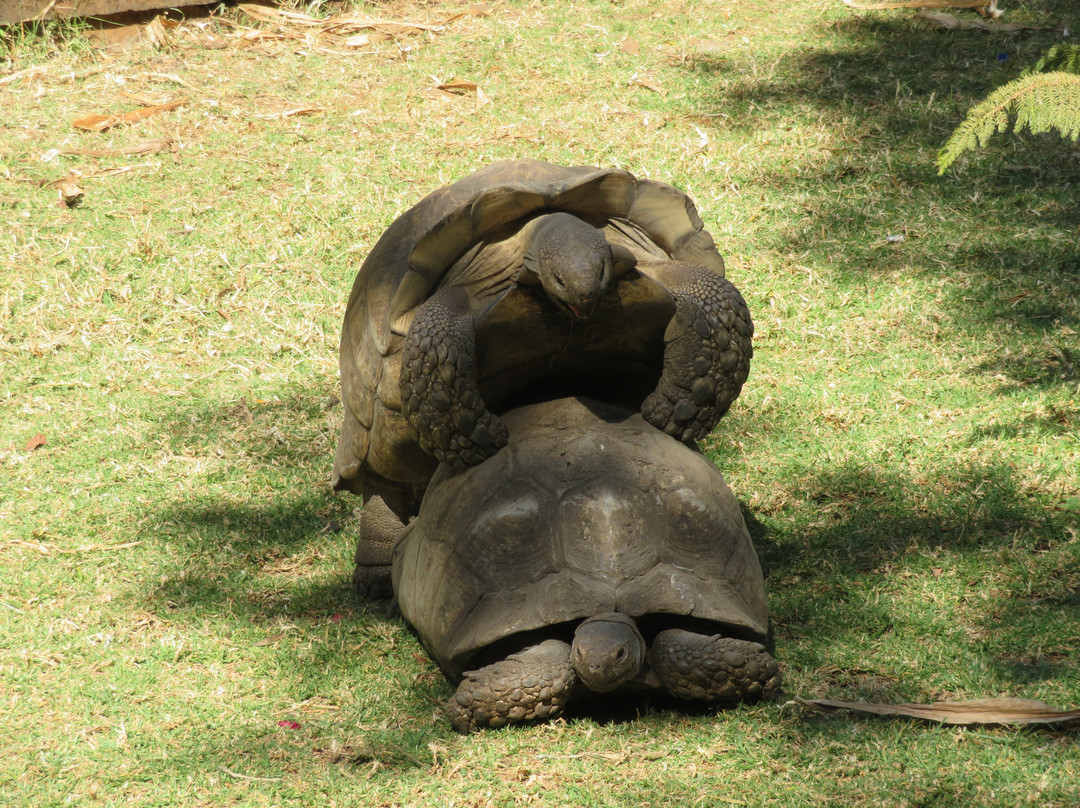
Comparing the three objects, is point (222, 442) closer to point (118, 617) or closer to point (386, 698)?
point (118, 617)

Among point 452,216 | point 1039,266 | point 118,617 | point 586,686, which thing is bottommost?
point 118,617

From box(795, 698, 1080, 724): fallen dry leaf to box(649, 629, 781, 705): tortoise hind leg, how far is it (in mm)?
128

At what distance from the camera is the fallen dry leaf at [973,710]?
2.87 meters

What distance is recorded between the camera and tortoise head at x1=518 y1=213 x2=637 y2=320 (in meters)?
2.92

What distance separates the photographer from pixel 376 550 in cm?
393

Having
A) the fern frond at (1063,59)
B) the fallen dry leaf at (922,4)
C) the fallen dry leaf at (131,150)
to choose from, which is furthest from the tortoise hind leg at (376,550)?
the fallen dry leaf at (922,4)

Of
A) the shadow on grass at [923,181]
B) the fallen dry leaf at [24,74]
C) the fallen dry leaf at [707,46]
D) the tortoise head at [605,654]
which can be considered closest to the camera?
the tortoise head at [605,654]

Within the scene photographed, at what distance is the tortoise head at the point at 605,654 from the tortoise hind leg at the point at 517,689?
0.07 m

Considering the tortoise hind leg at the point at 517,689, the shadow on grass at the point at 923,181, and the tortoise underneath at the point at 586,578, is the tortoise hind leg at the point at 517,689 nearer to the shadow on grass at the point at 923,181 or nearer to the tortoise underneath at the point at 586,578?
the tortoise underneath at the point at 586,578

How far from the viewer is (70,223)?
6.41m

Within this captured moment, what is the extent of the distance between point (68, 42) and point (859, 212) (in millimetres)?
5396

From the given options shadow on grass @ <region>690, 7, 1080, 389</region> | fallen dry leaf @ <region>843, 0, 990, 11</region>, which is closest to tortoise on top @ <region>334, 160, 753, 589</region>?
shadow on grass @ <region>690, 7, 1080, 389</region>

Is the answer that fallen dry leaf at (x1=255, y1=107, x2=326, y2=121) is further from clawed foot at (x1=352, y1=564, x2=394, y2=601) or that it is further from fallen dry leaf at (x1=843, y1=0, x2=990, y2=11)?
clawed foot at (x1=352, y1=564, x2=394, y2=601)

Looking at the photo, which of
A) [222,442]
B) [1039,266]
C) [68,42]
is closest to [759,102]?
[1039,266]
